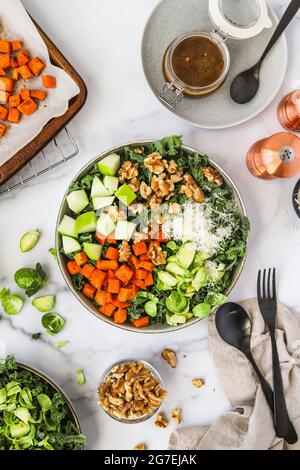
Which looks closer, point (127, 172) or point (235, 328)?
point (127, 172)

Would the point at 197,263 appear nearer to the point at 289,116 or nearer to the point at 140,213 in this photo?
the point at 140,213

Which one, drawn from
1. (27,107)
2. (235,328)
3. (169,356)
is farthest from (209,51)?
(169,356)

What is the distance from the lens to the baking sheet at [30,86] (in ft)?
6.79

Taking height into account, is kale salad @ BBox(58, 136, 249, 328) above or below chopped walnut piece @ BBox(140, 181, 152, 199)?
below

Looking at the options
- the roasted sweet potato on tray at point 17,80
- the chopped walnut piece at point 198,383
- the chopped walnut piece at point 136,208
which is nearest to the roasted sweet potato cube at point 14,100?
the roasted sweet potato on tray at point 17,80

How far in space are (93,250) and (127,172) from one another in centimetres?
31

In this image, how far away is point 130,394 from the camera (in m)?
2.09

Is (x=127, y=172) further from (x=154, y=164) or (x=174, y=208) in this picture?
(x=174, y=208)

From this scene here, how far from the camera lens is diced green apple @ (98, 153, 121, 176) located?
2.04m

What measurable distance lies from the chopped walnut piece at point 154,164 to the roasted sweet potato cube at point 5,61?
627mm

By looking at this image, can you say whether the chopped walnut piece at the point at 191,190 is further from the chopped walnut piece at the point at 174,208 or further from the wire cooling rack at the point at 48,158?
the wire cooling rack at the point at 48,158

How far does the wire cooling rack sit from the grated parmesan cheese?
19.5 inches

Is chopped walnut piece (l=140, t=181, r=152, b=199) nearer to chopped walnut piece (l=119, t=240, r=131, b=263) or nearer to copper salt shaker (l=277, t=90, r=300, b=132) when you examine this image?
chopped walnut piece (l=119, t=240, r=131, b=263)

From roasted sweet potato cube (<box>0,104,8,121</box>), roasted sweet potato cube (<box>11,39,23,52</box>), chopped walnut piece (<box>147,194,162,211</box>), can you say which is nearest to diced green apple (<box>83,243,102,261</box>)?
chopped walnut piece (<box>147,194,162,211</box>)
